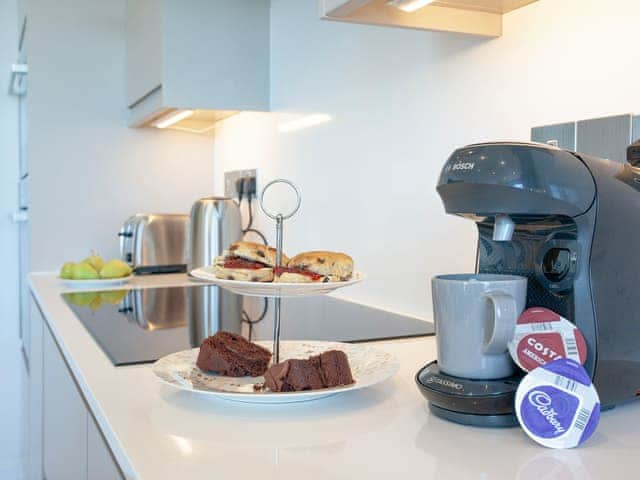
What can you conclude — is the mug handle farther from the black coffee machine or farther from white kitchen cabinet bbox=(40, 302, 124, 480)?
white kitchen cabinet bbox=(40, 302, 124, 480)

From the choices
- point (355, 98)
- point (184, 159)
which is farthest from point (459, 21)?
point (184, 159)

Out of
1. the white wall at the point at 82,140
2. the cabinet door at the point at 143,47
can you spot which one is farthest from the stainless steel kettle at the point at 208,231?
the white wall at the point at 82,140

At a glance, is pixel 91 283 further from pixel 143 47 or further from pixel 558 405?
pixel 558 405

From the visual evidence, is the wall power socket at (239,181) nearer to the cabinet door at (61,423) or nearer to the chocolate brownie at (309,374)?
the cabinet door at (61,423)

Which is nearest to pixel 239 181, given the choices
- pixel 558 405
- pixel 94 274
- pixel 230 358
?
pixel 94 274

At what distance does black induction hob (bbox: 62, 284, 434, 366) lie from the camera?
1.11 metres

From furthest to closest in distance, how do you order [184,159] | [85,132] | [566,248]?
[184,159], [85,132], [566,248]

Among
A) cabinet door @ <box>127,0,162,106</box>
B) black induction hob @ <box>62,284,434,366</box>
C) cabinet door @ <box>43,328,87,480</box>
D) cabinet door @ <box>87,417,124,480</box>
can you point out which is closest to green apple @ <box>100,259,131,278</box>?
black induction hob @ <box>62,284,434,366</box>

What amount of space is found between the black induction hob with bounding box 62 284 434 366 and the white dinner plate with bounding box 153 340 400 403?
5.3 inches

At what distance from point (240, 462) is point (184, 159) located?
2147mm

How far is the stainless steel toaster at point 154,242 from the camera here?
2.28 m

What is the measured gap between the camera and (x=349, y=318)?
1415 mm

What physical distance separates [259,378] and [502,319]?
319 mm

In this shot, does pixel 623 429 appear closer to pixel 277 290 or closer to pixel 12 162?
pixel 277 290
